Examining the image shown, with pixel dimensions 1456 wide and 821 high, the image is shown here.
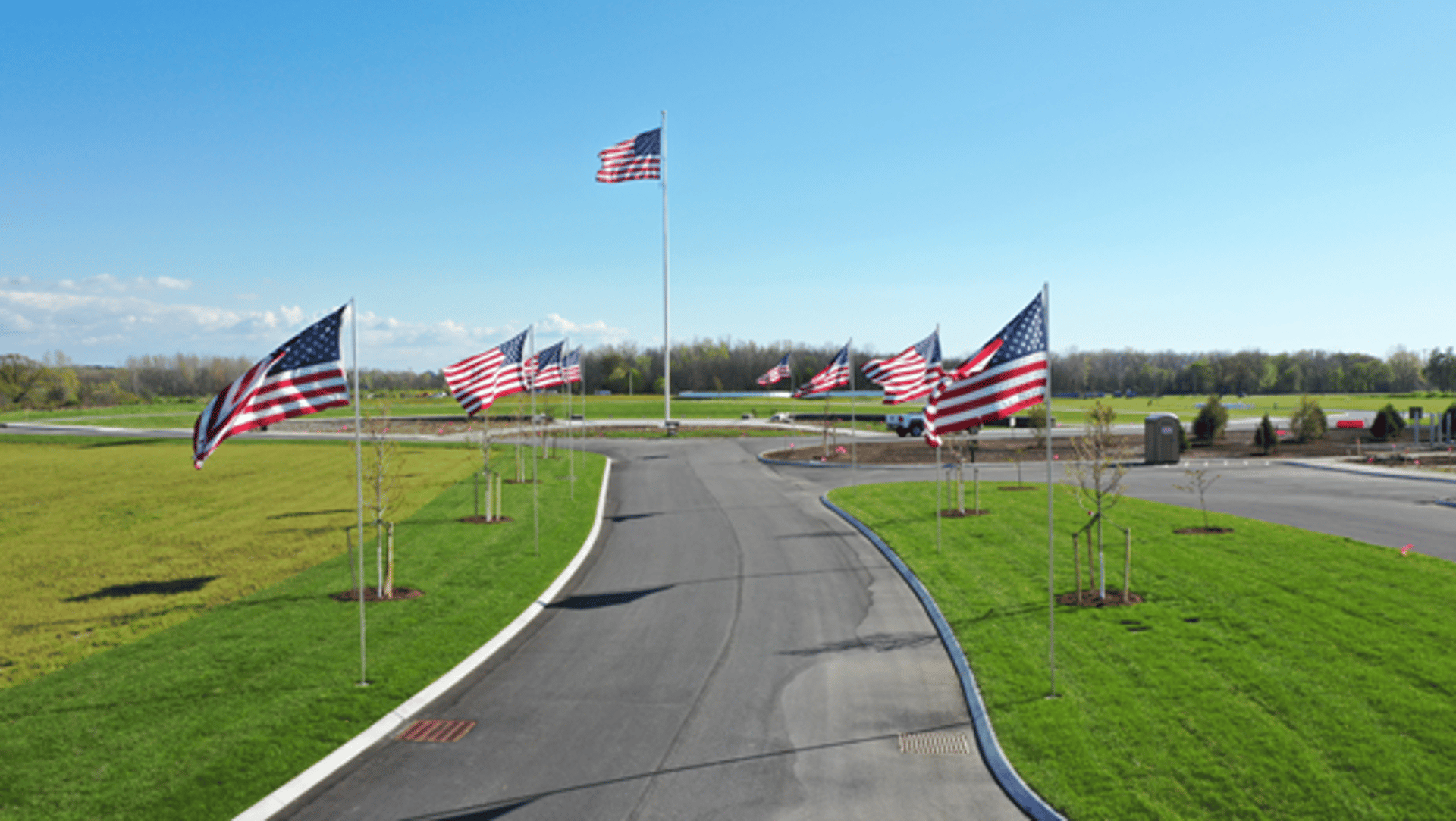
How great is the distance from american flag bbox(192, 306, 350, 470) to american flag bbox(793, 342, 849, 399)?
19.4 m

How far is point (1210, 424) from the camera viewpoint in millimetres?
46375

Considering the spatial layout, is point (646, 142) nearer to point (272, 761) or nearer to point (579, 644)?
point (579, 644)

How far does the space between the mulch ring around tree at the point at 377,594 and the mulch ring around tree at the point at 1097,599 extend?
38.6 feet

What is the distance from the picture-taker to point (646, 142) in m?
47.6

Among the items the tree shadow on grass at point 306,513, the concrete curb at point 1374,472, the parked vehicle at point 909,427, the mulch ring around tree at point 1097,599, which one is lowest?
the mulch ring around tree at point 1097,599

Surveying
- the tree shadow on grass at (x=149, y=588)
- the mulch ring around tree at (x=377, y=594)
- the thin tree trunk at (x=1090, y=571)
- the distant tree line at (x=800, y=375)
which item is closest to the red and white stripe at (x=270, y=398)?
the mulch ring around tree at (x=377, y=594)

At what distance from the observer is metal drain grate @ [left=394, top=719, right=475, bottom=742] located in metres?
9.01

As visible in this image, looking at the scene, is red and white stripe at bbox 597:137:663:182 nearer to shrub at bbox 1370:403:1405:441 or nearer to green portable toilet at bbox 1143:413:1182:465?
green portable toilet at bbox 1143:413:1182:465

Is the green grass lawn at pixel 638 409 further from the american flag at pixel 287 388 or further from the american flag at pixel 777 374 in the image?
the american flag at pixel 287 388

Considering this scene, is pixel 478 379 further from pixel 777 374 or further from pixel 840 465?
pixel 840 465

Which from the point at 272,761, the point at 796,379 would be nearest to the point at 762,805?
the point at 272,761

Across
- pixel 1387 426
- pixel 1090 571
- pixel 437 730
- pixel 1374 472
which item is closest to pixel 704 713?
pixel 437 730

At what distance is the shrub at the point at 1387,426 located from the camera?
44906 millimetres

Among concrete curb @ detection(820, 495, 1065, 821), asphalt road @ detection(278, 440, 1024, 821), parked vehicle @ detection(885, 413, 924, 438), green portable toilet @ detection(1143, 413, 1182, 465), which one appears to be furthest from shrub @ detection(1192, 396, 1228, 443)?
concrete curb @ detection(820, 495, 1065, 821)
